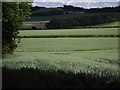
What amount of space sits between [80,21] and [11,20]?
131 feet

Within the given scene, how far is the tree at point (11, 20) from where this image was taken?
1945cm

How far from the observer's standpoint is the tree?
19.5m

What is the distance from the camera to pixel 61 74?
1277 cm

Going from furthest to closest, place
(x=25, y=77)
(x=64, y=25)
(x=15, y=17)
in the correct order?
(x=64, y=25) < (x=15, y=17) < (x=25, y=77)

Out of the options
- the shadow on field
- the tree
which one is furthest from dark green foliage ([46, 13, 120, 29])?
the shadow on field

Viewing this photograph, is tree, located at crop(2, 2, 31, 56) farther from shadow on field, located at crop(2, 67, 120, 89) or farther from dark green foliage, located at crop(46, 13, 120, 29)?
dark green foliage, located at crop(46, 13, 120, 29)

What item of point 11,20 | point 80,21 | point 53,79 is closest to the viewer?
point 53,79

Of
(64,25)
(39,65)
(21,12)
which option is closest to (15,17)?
(21,12)

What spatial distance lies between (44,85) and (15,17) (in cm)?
820

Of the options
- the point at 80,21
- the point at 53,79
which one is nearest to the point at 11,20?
the point at 53,79

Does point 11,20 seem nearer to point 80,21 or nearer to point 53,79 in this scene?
point 53,79

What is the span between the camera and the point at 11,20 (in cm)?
2005

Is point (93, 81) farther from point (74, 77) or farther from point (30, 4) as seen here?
point (30, 4)

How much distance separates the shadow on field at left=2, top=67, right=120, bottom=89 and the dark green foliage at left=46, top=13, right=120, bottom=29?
39354mm
